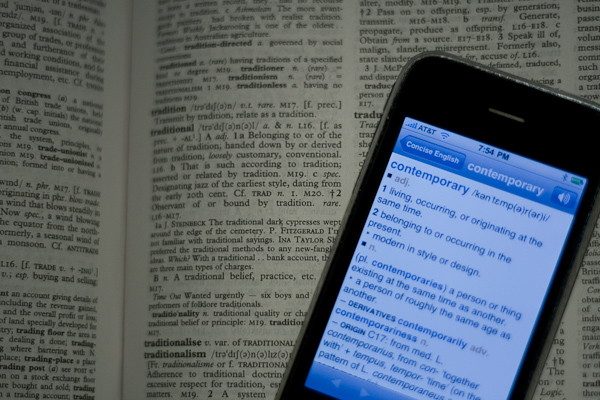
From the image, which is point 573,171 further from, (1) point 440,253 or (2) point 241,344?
(2) point 241,344

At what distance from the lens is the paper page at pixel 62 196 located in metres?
0.64

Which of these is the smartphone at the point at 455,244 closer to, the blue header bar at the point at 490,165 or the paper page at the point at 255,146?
the blue header bar at the point at 490,165

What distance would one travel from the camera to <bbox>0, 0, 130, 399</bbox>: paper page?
640 mm

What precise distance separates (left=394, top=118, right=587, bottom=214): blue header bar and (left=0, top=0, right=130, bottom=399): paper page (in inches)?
13.8

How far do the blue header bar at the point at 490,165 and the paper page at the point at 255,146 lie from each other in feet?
0.42

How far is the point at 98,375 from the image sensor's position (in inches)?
25.7

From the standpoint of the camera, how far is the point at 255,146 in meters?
0.67

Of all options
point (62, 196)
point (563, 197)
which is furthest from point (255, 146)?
point (563, 197)

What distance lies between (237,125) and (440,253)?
0.91 feet

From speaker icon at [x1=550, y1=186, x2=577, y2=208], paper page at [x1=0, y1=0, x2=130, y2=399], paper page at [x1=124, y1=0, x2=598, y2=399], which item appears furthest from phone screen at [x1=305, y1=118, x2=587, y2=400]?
paper page at [x1=0, y1=0, x2=130, y2=399]

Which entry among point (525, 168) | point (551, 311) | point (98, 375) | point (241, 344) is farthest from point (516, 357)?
point (98, 375)

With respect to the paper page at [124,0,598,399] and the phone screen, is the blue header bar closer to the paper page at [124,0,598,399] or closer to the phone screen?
the phone screen

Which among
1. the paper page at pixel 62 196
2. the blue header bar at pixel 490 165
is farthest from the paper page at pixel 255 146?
the blue header bar at pixel 490 165

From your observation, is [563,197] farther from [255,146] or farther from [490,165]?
[255,146]
